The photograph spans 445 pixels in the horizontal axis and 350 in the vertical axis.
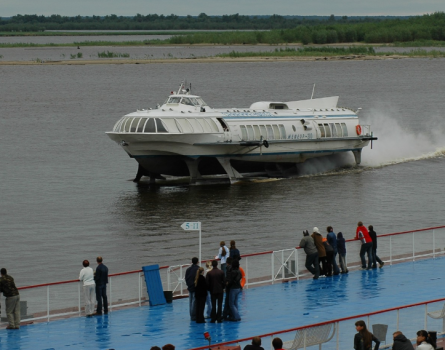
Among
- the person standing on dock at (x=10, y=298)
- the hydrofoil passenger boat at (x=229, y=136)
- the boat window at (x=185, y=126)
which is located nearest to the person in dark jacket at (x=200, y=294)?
the person standing on dock at (x=10, y=298)

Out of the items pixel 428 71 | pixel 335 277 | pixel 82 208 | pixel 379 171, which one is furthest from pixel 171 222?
pixel 428 71

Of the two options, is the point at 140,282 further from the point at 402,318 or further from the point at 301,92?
the point at 301,92

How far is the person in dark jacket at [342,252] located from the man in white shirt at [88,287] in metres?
7.77

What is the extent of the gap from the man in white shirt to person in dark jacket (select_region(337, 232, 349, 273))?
7765 millimetres

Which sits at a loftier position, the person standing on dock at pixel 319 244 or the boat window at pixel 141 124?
the boat window at pixel 141 124

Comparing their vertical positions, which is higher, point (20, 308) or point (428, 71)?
point (428, 71)

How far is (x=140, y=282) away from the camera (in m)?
25.3

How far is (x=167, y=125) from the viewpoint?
51312 millimetres

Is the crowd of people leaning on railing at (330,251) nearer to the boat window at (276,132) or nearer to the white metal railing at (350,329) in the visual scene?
the white metal railing at (350,329)

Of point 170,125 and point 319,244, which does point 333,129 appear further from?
point 319,244

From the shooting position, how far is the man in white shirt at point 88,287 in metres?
24.0

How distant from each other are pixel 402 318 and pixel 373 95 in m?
111

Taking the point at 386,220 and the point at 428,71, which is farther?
the point at 428,71

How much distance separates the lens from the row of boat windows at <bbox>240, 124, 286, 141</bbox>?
178 ft
